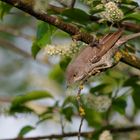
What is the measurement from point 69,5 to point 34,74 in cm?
226

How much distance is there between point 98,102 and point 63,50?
1.63 feet

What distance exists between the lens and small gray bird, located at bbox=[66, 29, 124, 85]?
1689mm

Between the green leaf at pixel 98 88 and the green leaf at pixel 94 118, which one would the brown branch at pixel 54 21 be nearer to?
the green leaf at pixel 98 88

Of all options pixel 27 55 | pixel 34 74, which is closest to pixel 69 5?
pixel 27 55

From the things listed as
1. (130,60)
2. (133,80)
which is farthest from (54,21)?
(133,80)

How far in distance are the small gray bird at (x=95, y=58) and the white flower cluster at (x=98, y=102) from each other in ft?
1.95

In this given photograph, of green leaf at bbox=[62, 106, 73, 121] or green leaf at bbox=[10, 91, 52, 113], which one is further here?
green leaf at bbox=[10, 91, 52, 113]

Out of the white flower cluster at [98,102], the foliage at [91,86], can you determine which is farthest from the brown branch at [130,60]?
the white flower cluster at [98,102]

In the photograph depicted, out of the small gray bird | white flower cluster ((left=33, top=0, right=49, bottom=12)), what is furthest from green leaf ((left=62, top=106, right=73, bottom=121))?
white flower cluster ((left=33, top=0, right=49, bottom=12))

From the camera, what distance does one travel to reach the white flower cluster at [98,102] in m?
2.30

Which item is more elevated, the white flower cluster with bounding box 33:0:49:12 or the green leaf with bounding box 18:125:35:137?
the white flower cluster with bounding box 33:0:49:12

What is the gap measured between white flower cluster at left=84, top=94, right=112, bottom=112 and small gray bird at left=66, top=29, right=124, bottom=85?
1.95ft

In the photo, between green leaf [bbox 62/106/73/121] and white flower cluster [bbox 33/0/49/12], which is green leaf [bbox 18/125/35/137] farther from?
white flower cluster [bbox 33/0/49/12]

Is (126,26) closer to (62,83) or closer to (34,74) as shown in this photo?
(62,83)
